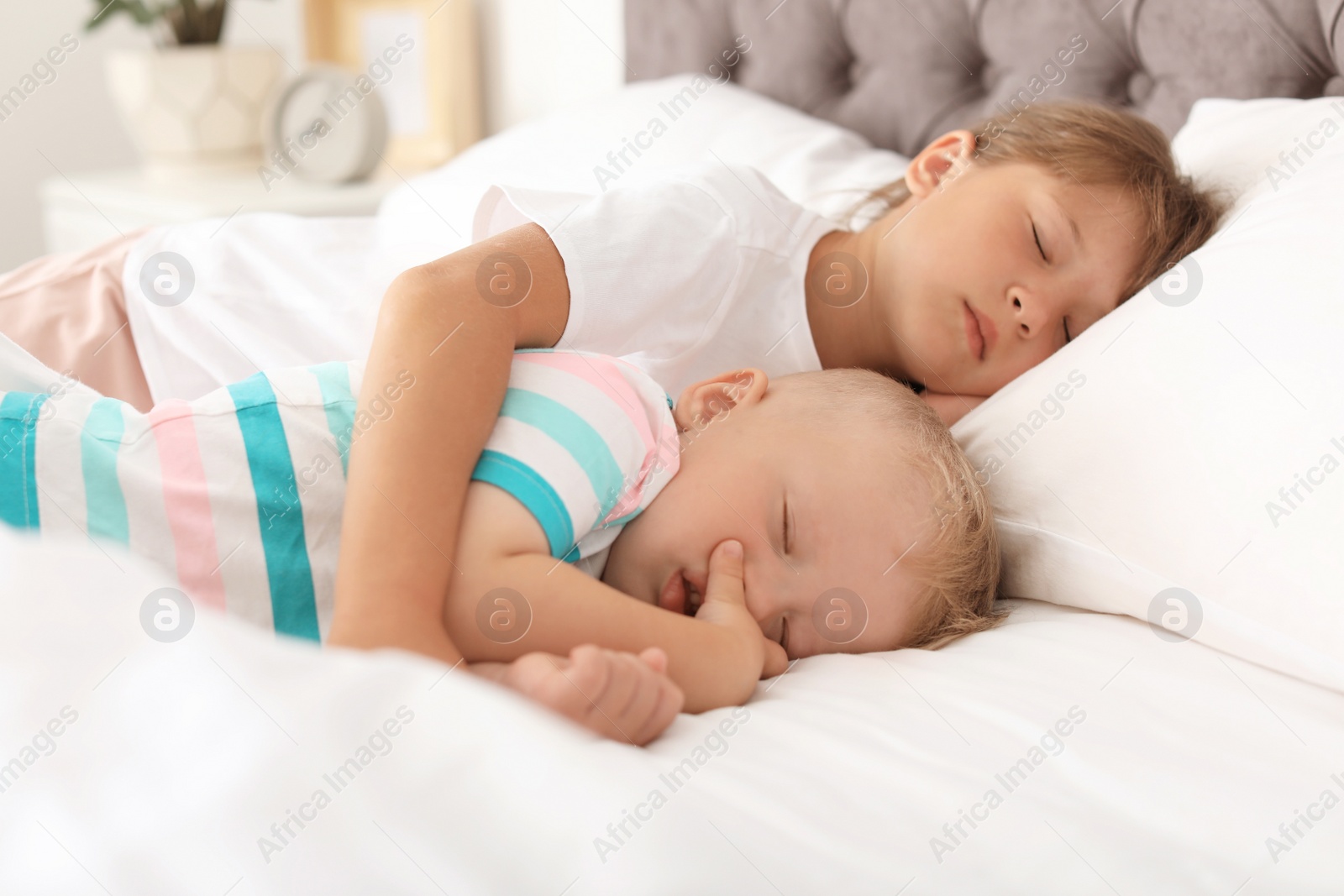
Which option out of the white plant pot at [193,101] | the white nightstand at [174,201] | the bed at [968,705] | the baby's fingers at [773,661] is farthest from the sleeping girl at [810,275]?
the white plant pot at [193,101]

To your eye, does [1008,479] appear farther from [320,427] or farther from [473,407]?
[320,427]

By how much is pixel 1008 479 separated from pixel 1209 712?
28 cm

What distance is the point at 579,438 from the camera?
75 cm

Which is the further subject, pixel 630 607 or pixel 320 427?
pixel 320 427

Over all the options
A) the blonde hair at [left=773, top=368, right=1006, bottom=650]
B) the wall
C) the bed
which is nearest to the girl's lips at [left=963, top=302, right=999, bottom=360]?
the bed

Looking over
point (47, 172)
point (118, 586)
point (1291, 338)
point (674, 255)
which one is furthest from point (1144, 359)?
point (47, 172)

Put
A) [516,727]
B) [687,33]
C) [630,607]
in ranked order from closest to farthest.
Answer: [516,727] < [630,607] < [687,33]

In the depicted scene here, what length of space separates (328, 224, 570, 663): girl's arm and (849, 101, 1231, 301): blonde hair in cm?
62

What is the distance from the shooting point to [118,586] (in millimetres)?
552

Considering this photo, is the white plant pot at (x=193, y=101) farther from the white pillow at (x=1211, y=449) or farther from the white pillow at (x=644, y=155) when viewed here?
the white pillow at (x=1211, y=449)

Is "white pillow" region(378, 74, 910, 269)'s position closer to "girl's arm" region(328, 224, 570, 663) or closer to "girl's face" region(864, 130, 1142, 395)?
"girl's face" region(864, 130, 1142, 395)

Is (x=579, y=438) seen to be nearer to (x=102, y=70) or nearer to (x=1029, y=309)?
(x=1029, y=309)

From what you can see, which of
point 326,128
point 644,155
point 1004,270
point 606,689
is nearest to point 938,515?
point 606,689

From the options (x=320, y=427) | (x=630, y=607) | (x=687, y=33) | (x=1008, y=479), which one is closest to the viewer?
(x=630, y=607)
